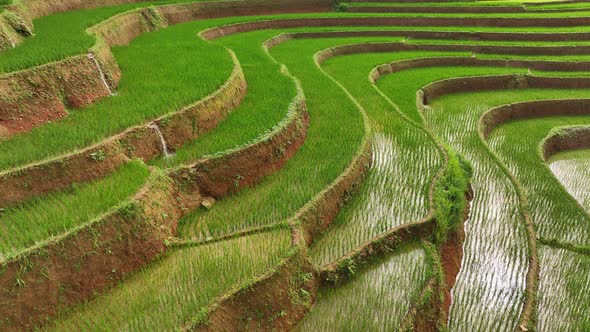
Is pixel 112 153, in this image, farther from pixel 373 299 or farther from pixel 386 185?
pixel 386 185

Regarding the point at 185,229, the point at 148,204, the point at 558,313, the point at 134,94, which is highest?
the point at 134,94

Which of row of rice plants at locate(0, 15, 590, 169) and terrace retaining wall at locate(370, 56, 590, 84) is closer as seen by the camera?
row of rice plants at locate(0, 15, 590, 169)

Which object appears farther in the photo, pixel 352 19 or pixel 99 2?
pixel 352 19

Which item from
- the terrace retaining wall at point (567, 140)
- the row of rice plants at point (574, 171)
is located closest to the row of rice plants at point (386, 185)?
the row of rice plants at point (574, 171)

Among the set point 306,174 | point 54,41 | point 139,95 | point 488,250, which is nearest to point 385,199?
point 306,174

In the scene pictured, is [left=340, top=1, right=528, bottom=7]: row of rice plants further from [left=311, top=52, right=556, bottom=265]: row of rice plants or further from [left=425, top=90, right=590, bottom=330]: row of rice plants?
[left=425, top=90, right=590, bottom=330]: row of rice plants

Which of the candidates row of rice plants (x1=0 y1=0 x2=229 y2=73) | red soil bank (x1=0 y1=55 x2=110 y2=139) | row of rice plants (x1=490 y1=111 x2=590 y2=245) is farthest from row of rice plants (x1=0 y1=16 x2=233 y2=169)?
row of rice plants (x1=490 y1=111 x2=590 y2=245)

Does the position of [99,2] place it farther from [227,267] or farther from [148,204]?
[227,267]

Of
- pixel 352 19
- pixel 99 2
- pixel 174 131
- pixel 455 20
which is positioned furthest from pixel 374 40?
pixel 174 131

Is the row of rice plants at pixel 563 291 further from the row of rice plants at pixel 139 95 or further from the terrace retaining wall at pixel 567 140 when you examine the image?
the row of rice plants at pixel 139 95
